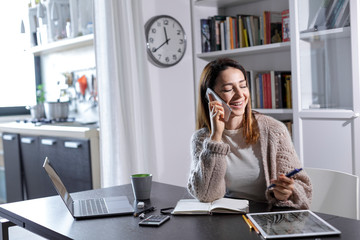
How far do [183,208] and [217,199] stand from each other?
187 mm

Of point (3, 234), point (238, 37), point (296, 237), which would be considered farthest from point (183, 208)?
point (238, 37)

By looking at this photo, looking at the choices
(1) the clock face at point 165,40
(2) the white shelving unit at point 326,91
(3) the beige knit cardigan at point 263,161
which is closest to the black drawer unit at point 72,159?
(1) the clock face at point 165,40

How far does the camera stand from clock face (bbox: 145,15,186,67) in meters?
3.51

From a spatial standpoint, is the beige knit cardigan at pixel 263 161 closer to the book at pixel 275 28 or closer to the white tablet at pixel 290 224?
the white tablet at pixel 290 224

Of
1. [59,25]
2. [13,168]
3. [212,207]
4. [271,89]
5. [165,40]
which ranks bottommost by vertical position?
[13,168]

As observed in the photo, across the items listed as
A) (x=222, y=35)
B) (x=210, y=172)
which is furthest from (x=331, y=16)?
(x=210, y=172)

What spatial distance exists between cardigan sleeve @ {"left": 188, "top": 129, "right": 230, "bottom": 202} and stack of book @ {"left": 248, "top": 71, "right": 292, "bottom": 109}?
1.75 metres

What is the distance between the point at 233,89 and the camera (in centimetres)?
178

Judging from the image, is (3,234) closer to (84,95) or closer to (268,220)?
(268,220)

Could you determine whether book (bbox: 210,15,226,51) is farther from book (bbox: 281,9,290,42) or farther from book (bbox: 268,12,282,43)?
book (bbox: 281,9,290,42)

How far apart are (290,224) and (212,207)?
10.3 inches

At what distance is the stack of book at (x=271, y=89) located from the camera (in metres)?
3.31

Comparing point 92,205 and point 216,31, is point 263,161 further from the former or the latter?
point 216,31

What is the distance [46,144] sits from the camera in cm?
381
